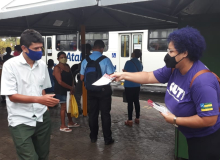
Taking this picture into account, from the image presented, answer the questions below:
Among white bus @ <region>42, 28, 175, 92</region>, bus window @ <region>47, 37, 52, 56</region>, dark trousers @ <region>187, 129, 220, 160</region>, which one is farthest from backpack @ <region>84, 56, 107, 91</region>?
bus window @ <region>47, 37, 52, 56</region>

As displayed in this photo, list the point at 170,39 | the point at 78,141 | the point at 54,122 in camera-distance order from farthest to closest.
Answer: the point at 54,122
the point at 78,141
the point at 170,39

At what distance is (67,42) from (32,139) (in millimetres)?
10207

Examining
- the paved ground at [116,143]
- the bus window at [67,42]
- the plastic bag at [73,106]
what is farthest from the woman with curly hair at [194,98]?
the bus window at [67,42]

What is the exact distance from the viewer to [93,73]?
409cm

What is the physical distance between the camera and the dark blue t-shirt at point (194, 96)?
5.78 ft

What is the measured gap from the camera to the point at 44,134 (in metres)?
2.69

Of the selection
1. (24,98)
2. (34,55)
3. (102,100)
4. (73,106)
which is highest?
(34,55)

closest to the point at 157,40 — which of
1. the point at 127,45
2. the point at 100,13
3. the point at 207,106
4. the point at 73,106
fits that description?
the point at 127,45

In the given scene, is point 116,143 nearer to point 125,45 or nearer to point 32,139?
point 32,139

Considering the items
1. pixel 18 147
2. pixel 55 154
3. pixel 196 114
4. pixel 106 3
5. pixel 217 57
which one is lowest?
pixel 55 154

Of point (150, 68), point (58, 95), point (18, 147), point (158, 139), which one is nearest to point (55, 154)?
point (58, 95)

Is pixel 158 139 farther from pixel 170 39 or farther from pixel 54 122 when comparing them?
pixel 170 39

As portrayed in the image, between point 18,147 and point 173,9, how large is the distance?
346 cm

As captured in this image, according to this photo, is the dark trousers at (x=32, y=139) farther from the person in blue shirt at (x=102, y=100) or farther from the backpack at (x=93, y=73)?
the person in blue shirt at (x=102, y=100)
